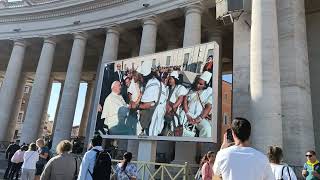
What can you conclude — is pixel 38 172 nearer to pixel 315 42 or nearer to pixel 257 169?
pixel 257 169

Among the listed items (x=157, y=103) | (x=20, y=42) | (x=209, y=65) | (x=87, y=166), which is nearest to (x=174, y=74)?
(x=157, y=103)

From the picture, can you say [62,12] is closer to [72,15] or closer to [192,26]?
[72,15]

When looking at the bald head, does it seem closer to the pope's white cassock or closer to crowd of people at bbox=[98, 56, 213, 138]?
crowd of people at bbox=[98, 56, 213, 138]

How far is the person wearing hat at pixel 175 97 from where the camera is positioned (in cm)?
1609

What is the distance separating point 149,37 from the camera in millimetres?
24297

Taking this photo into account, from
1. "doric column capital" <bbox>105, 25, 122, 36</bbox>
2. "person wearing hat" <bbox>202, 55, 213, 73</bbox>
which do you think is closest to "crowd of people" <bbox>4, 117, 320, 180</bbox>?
"person wearing hat" <bbox>202, 55, 213, 73</bbox>

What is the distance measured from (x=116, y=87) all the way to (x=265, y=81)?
8.83m

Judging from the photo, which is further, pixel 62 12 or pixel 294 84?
pixel 62 12

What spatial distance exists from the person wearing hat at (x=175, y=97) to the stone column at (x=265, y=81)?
3.63 meters

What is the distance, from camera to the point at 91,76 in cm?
4394

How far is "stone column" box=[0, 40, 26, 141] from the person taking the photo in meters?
29.3

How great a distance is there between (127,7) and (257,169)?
82.3ft

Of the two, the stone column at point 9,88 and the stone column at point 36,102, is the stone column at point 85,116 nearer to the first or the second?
the stone column at point 9,88

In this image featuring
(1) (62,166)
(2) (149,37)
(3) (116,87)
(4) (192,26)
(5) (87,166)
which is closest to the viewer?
(1) (62,166)
